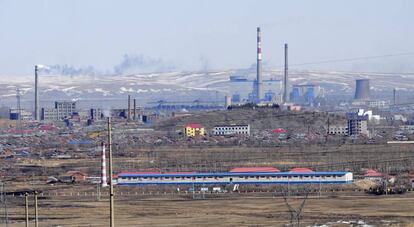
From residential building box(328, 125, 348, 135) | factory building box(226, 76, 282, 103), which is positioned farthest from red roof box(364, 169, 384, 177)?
factory building box(226, 76, 282, 103)

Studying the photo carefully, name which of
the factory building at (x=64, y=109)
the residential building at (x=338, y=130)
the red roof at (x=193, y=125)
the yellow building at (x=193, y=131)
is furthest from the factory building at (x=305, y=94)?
the yellow building at (x=193, y=131)

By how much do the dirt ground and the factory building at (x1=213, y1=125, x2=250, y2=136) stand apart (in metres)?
24.5

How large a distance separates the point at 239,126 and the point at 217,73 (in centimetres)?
7463

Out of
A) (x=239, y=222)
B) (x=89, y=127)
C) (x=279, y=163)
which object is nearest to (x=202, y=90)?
(x=89, y=127)

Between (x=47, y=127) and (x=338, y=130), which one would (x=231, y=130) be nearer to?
(x=338, y=130)

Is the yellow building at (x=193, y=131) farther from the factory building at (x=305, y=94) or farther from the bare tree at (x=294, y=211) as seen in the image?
the factory building at (x=305, y=94)

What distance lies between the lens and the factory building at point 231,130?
158ft

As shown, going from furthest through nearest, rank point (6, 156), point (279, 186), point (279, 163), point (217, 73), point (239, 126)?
point (217, 73) < point (239, 126) < point (6, 156) < point (279, 163) < point (279, 186)

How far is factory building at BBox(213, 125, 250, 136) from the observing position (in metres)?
48.2

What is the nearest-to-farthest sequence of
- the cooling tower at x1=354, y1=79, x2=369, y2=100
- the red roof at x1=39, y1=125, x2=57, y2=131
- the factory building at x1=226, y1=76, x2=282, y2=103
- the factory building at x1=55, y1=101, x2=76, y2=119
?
the red roof at x1=39, y1=125, x2=57, y2=131
the factory building at x1=55, y1=101, x2=76, y2=119
the cooling tower at x1=354, y1=79, x2=369, y2=100
the factory building at x1=226, y1=76, x2=282, y2=103

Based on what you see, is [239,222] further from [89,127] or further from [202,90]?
[202,90]

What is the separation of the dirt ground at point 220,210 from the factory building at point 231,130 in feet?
80.3

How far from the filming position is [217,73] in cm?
12338

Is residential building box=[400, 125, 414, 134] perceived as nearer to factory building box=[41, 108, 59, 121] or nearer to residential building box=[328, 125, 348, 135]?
residential building box=[328, 125, 348, 135]
